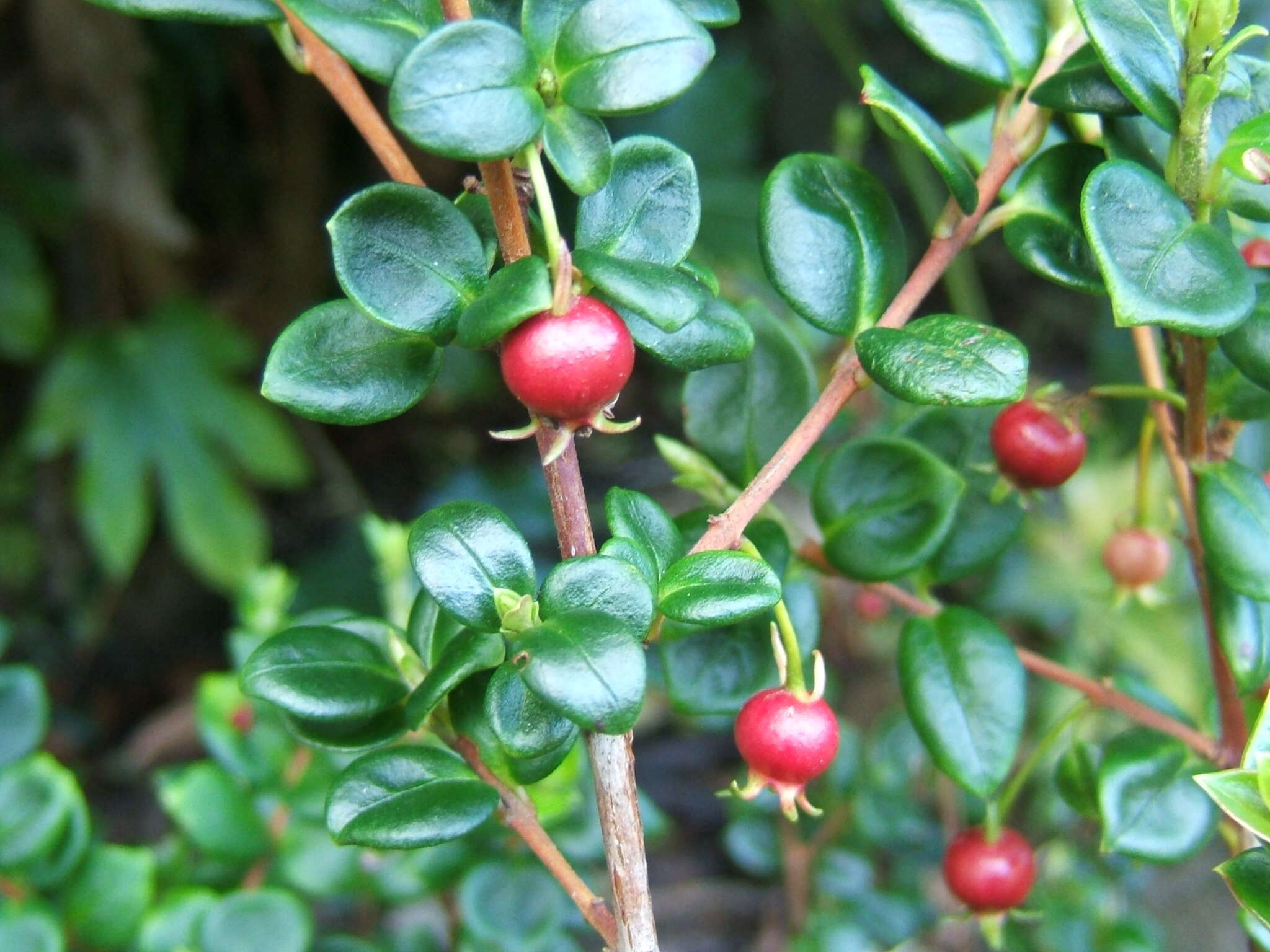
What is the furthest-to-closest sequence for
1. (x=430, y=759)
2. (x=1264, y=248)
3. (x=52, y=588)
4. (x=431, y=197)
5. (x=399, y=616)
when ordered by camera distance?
(x=52, y=588) → (x=399, y=616) → (x=1264, y=248) → (x=430, y=759) → (x=431, y=197)

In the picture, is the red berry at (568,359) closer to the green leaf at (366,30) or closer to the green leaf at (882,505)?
the green leaf at (366,30)

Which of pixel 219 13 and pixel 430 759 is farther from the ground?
pixel 219 13

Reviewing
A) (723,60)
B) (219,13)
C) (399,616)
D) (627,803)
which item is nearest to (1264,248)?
(627,803)

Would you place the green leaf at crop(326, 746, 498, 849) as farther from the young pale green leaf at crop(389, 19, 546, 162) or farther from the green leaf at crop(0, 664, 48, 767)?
the green leaf at crop(0, 664, 48, 767)

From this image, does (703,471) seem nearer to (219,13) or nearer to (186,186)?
(219,13)

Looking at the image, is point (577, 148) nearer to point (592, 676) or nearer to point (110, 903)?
point (592, 676)

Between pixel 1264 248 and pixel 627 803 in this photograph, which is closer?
pixel 627 803

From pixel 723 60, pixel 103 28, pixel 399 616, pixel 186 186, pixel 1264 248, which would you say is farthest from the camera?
pixel 723 60
